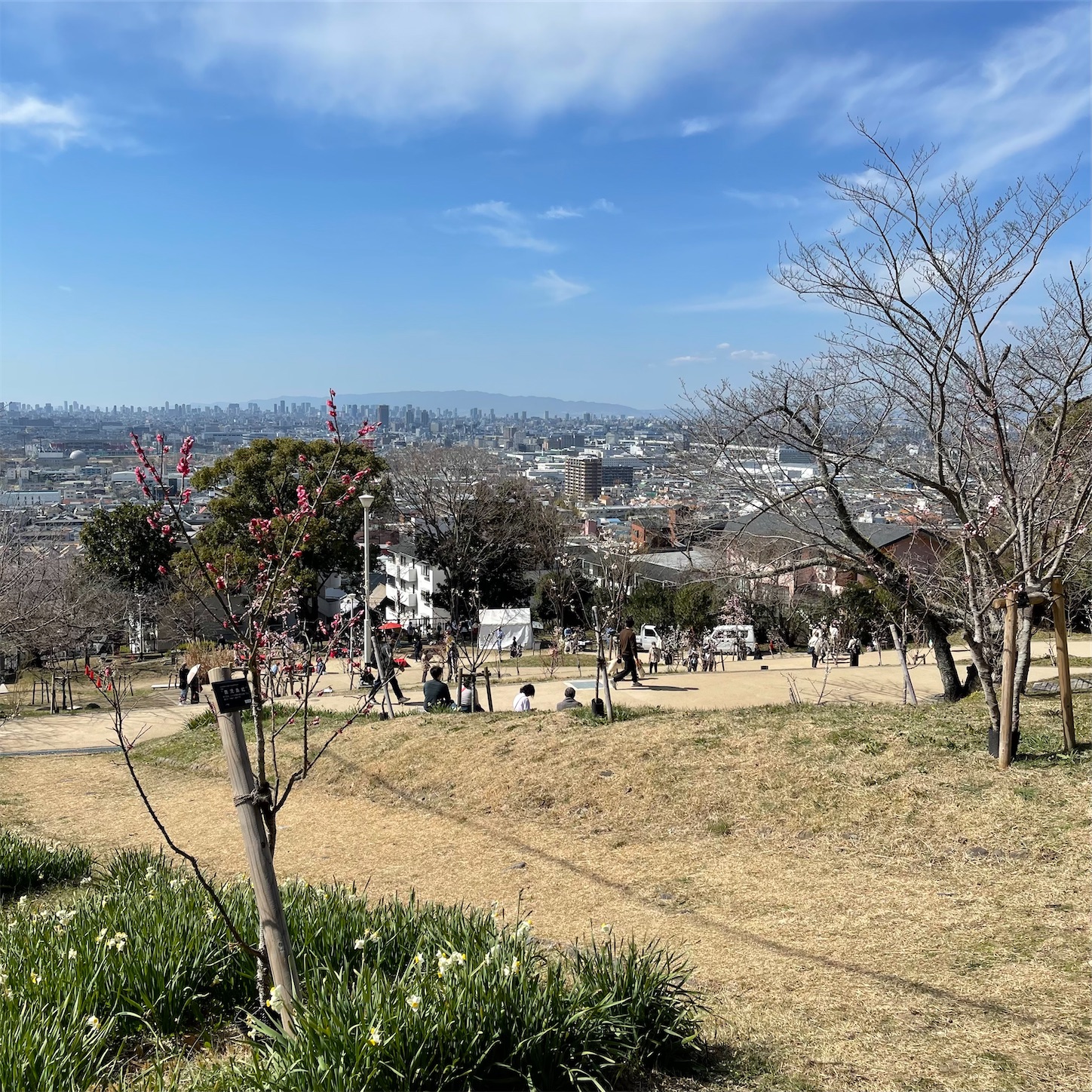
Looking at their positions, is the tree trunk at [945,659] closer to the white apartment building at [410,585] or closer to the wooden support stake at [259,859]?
the wooden support stake at [259,859]

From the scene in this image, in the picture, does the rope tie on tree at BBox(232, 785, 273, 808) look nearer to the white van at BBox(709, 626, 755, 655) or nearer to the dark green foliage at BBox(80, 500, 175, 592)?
the white van at BBox(709, 626, 755, 655)

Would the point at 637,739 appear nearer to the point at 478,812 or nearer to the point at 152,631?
the point at 478,812

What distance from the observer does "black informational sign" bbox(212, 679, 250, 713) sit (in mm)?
3311

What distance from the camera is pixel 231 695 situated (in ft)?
11.0

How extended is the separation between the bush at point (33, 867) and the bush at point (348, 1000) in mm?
2251

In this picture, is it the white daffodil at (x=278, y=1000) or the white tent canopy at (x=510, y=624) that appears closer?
the white daffodil at (x=278, y=1000)

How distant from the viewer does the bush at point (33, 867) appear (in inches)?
265

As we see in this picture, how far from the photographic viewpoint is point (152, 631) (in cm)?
3938

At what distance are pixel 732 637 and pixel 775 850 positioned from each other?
908 inches

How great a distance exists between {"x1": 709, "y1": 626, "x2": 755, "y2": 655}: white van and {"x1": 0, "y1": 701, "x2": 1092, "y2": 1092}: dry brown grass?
1873cm

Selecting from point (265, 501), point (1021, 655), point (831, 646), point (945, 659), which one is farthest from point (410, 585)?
point (1021, 655)

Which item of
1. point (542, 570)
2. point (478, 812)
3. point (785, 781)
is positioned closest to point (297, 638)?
point (542, 570)

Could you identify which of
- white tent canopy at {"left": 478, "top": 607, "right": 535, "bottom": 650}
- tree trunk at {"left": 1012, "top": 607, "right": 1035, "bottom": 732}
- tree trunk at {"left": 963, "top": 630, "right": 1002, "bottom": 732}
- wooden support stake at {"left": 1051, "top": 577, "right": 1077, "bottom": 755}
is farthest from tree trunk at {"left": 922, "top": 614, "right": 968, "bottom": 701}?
white tent canopy at {"left": 478, "top": 607, "right": 535, "bottom": 650}

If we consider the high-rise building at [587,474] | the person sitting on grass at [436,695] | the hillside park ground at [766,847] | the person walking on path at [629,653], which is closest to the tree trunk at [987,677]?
the hillside park ground at [766,847]
